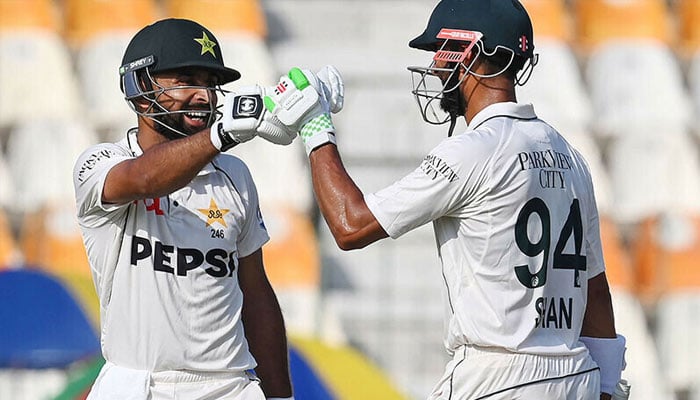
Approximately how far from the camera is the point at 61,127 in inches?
424

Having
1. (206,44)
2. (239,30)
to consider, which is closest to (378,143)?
(239,30)

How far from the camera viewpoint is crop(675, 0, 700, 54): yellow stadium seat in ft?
42.8

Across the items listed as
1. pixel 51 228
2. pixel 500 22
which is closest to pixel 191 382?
pixel 500 22

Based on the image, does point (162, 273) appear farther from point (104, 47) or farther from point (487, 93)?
point (104, 47)

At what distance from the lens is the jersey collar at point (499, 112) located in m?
3.89

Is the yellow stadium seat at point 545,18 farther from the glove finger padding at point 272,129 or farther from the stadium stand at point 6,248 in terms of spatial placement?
the glove finger padding at point 272,129

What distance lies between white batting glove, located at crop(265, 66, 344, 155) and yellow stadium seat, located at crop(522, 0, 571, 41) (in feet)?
28.0

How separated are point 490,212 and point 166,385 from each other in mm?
1075

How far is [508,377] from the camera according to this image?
3770 mm

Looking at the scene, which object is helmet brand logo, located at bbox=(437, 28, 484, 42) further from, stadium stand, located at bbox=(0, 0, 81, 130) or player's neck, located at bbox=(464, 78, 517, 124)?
stadium stand, located at bbox=(0, 0, 81, 130)

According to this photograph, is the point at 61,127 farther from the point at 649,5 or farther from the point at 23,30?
the point at 649,5

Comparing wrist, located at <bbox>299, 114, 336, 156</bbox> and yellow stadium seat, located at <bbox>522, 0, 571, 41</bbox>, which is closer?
wrist, located at <bbox>299, 114, 336, 156</bbox>

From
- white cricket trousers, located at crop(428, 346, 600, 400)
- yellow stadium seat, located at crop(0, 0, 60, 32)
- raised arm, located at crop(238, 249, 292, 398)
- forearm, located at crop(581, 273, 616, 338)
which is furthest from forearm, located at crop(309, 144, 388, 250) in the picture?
yellow stadium seat, located at crop(0, 0, 60, 32)

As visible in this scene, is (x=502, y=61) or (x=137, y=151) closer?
(x=502, y=61)
